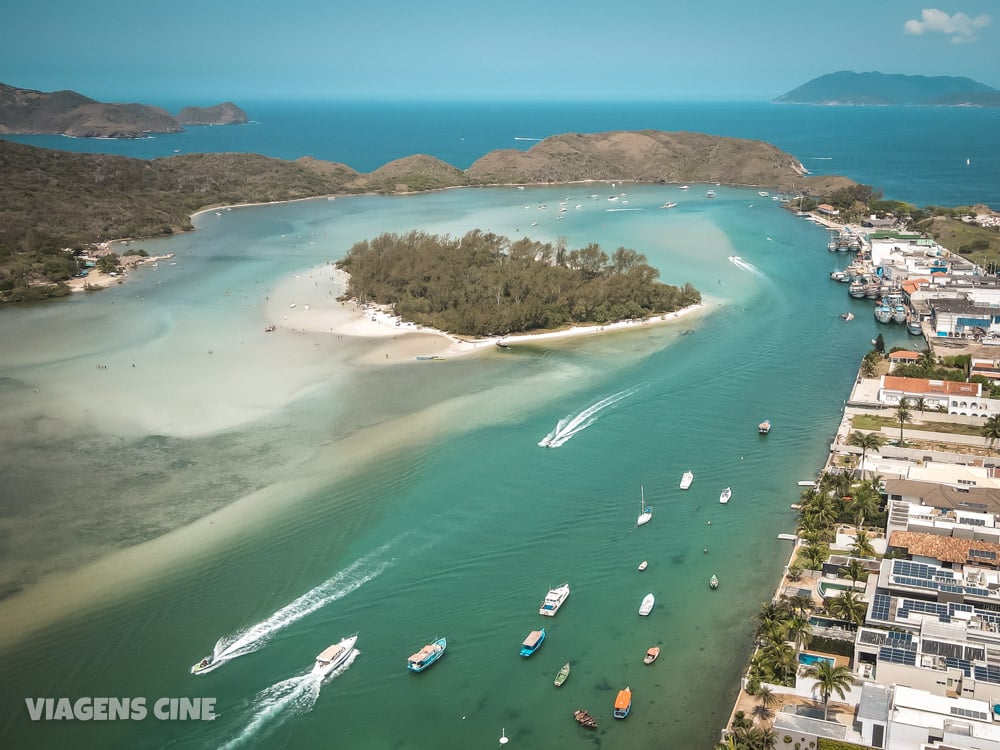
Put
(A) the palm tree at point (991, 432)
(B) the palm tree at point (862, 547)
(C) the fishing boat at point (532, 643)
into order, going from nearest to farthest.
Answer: (C) the fishing boat at point (532, 643)
(B) the palm tree at point (862, 547)
(A) the palm tree at point (991, 432)

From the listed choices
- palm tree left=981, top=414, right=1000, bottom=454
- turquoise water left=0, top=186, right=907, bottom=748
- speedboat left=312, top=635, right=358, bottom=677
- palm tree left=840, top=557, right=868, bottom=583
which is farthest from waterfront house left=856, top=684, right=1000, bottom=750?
palm tree left=981, top=414, right=1000, bottom=454

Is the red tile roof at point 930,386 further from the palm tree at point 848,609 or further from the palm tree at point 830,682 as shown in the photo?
the palm tree at point 830,682

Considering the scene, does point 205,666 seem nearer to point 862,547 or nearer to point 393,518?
point 393,518

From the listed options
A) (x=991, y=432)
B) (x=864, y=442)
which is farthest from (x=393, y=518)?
(x=991, y=432)

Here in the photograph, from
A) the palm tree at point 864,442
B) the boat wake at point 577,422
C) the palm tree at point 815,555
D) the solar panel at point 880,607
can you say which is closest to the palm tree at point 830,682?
the solar panel at point 880,607

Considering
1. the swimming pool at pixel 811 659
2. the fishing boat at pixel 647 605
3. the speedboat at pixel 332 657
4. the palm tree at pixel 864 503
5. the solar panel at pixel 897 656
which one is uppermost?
the palm tree at pixel 864 503

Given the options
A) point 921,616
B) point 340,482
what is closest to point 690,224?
point 340,482
